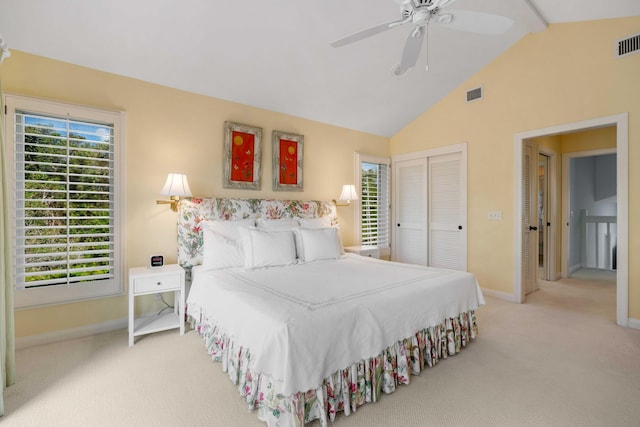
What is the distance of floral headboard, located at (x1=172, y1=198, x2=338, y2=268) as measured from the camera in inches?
130

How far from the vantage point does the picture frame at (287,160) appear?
413 cm

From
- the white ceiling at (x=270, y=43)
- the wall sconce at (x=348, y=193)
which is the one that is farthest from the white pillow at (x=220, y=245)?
the wall sconce at (x=348, y=193)

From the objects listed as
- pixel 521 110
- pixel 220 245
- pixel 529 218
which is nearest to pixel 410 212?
pixel 529 218

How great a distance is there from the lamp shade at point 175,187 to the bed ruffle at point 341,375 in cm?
125

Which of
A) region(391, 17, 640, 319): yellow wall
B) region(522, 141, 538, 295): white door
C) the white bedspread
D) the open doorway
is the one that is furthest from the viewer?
the open doorway

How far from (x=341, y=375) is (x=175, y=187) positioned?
2.38 metres

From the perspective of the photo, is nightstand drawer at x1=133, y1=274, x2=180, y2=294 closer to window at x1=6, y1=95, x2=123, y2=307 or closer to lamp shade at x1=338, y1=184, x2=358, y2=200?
window at x1=6, y1=95, x2=123, y2=307

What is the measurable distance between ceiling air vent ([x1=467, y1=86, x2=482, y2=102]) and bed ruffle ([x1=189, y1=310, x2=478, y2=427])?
312 centimetres

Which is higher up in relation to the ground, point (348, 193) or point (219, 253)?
point (348, 193)

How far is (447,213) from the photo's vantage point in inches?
187

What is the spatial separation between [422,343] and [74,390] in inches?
96.1

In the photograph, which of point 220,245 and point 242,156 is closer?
point 220,245

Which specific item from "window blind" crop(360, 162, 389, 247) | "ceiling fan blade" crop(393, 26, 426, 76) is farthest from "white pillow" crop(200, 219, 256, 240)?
"window blind" crop(360, 162, 389, 247)

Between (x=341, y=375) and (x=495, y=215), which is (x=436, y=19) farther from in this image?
(x=495, y=215)
